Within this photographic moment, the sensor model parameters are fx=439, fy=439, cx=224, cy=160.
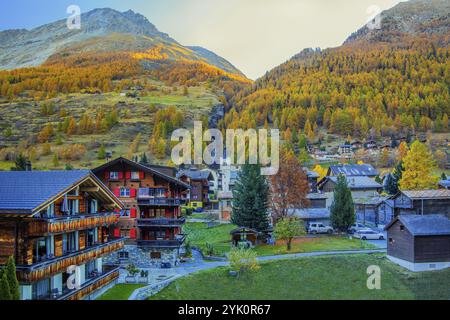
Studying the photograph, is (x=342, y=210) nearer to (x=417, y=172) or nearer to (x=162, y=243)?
(x=417, y=172)

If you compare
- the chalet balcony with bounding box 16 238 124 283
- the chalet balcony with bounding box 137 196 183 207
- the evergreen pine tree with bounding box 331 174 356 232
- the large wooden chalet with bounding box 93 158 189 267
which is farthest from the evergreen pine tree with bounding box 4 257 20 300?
the evergreen pine tree with bounding box 331 174 356 232

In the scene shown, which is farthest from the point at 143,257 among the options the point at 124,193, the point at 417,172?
the point at 417,172

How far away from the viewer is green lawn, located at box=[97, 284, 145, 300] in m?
28.6

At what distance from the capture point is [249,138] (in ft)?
543

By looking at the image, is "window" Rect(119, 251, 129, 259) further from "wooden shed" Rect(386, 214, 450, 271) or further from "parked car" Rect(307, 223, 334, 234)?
"wooden shed" Rect(386, 214, 450, 271)

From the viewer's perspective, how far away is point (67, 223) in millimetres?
24672

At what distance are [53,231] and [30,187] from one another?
2.62 metres

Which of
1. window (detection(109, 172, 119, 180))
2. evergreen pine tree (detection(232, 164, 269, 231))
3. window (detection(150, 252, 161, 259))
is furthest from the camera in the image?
evergreen pine tree (detection(232, 164, 269, 231))

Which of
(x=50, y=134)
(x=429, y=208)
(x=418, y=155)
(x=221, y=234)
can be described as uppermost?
(x=50, y=134)

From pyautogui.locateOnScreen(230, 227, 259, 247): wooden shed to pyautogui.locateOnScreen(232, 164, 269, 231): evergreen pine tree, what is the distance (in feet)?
8.55
